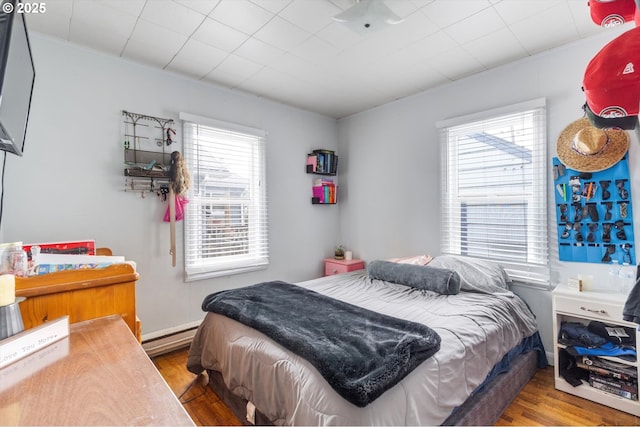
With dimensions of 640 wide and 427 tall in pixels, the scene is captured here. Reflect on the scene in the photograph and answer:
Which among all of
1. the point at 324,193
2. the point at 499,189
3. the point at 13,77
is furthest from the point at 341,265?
the point at 13,77

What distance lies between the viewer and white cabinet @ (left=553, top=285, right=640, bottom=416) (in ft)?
6.15

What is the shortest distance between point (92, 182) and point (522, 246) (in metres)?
3.64

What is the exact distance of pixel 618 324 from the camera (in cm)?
192

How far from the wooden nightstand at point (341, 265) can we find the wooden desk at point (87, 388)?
9.65 feet

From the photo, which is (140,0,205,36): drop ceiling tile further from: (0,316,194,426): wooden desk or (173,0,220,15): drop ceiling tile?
(0,316,194,426): wooden desk

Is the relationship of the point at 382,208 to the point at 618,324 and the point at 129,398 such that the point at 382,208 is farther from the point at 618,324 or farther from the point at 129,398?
the point at 129,398

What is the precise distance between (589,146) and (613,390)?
5.40ft

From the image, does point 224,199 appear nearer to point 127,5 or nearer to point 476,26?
point 127,5

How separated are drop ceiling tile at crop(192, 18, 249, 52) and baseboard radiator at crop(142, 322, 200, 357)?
98.0 inches

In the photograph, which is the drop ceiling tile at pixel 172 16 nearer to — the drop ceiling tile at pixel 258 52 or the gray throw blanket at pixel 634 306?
the drop ceiling tile at pixel 258 52

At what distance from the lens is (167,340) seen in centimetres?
266

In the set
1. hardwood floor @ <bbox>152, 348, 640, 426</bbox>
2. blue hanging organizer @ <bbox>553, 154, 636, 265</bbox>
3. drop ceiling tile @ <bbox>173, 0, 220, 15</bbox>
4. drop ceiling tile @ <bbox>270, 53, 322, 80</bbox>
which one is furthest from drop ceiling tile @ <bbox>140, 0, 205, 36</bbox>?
blue hanging organizer @ <bbox>553, 154, 636, 265</bbox>

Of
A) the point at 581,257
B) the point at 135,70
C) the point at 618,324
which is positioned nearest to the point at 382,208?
the point at 581,257

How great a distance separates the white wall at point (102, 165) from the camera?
2174mm
